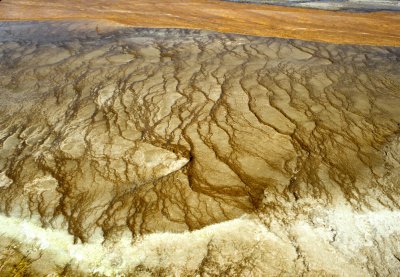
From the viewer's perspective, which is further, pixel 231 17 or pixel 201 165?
pixel 231 17

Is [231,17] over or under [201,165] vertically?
over

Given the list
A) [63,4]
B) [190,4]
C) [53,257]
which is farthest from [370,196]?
[63,4]

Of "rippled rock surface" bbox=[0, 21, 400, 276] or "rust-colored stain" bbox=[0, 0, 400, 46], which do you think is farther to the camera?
"rust-colored stain" bbox=[0, 0, 400, 46]

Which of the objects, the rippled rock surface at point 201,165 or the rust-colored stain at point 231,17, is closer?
the rippled rock surface at point 201,165

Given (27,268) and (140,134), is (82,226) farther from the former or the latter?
(140,134)
